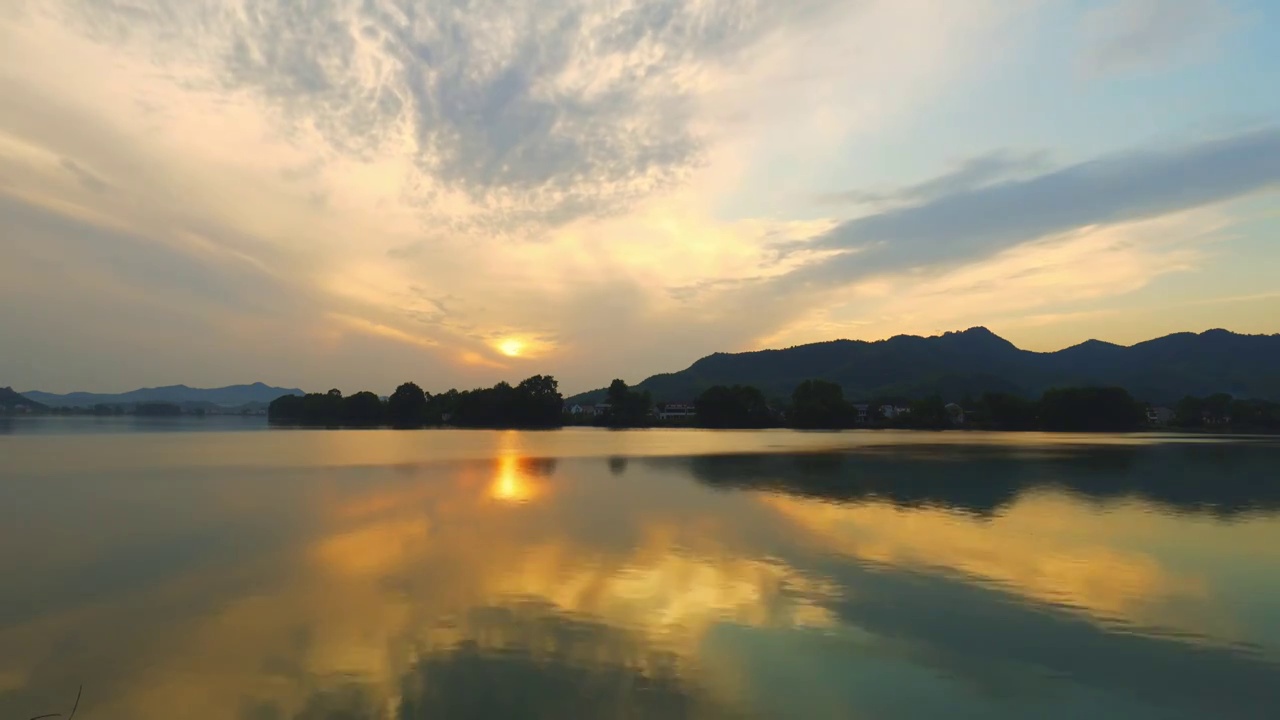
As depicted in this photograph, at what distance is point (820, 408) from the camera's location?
143500 millimetres

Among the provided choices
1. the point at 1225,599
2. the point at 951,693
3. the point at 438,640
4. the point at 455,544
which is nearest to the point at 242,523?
the point at 455,544

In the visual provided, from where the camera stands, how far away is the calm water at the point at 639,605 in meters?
9.77

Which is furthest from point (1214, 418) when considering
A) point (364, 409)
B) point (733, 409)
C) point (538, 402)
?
point (364, 409)

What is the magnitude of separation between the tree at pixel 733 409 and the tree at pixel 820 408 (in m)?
7.28

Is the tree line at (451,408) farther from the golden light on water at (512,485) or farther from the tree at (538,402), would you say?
the golden light on water at (512,485)

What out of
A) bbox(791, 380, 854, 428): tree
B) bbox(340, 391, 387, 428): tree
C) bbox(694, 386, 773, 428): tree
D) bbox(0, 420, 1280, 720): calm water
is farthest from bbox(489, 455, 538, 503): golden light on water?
bbox(340, 391, 387, 428): tree

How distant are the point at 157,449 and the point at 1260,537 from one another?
75.8m

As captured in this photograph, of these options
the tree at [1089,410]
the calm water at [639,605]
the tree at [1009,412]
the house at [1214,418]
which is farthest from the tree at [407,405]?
the house at [1214,418]

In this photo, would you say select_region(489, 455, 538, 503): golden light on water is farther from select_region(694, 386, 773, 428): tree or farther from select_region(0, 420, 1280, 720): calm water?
select_region(694, 386, 773, 428): tree

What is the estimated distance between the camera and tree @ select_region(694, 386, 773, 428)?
148 metres

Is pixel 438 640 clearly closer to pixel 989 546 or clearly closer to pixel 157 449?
pixel 989 546

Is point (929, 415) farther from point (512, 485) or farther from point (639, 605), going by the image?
point (639, 605)

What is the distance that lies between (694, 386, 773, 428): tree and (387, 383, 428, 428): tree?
7379cm

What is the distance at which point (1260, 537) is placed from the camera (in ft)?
71.2
